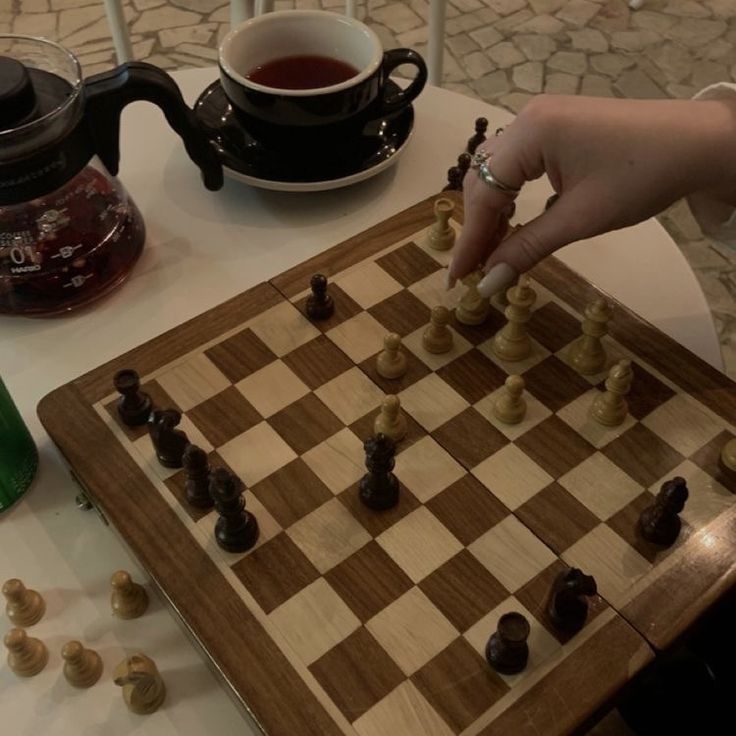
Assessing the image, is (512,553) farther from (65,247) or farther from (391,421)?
(65,247)

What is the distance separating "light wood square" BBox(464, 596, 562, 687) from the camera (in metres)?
0.66

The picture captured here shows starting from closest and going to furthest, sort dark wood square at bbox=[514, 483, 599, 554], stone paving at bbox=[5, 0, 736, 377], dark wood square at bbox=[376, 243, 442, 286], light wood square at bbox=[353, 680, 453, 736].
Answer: light wood square at bbox=[353, 680, 453, 736], dark wood square at bbox=[514, 483, 599, 554], dark wood square at bbox=[376, 243, 442, 286], stone paving at bbox=[5, 0, 736, 377]

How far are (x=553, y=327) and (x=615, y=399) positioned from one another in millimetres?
118

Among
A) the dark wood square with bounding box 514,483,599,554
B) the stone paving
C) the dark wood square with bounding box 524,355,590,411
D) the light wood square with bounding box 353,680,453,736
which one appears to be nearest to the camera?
the light wood square with bounding box 353,680,453,736

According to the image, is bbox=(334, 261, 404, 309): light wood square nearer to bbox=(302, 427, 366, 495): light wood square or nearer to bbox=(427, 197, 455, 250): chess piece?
bbox=(427, 197, 455, 250): chess piece

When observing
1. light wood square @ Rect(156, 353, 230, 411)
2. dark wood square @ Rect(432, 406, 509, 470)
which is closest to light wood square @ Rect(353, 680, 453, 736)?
dark wood square @ Rect(432, 406, 509, 470)

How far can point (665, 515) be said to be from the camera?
719 mm

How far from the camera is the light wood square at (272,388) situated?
0.83 metres

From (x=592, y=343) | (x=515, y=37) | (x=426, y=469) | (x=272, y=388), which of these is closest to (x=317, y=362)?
(x=272, y=388)

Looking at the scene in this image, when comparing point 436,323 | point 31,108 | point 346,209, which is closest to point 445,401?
point 436,323

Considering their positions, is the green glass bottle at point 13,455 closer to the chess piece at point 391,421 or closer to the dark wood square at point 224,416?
the dark wood square at point 224,416

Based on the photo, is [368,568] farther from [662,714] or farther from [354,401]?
[662,714]

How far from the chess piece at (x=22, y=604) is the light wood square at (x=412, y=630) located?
0.27 meters

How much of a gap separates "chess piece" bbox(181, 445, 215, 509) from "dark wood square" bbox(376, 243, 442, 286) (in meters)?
0.31
